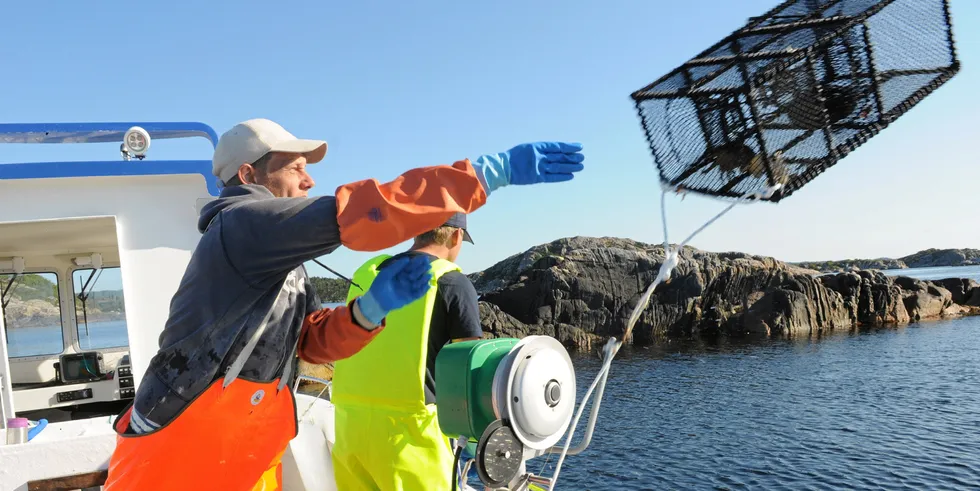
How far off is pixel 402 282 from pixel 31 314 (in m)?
8.38

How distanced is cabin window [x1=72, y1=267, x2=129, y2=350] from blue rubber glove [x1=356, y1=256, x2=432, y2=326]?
24.2 ft

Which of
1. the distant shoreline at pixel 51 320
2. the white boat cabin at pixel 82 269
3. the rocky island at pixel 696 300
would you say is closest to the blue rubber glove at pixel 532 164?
the white boat cabin at pixel 82 269

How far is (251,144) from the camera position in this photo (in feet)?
7.17

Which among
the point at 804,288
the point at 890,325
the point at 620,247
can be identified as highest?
the point at 620,247

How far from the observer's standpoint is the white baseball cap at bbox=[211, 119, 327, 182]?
7.17ft

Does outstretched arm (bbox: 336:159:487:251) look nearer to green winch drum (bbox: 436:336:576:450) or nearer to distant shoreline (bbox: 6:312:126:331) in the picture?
green winch drum (bbox: 436:336:576:450)

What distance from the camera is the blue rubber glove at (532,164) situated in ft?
6.31

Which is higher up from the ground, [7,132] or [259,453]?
[7,132]

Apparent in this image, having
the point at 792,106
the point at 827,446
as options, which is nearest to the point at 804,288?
the point at 827,446

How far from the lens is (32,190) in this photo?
4.61m

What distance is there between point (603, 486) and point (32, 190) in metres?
14.1

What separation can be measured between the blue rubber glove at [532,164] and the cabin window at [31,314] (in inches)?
335

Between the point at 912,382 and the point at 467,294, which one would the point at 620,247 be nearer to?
the point at 912,382

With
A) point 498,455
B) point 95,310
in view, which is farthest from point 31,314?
point 498,455
